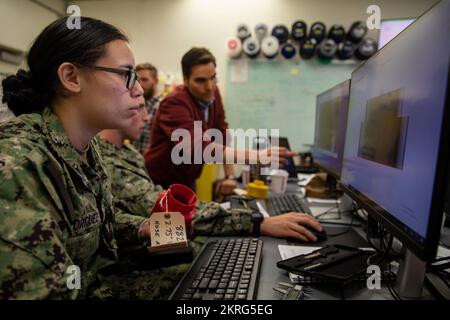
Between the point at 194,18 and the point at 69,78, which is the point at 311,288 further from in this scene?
the point at 194,18

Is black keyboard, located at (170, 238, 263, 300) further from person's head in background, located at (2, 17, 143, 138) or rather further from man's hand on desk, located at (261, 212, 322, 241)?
person's head in background, located at (2, 17, 143, 138)

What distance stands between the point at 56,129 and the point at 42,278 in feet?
1.12

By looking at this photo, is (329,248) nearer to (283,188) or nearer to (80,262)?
(80,262)

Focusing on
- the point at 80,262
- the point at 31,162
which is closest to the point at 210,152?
the point at 80,262

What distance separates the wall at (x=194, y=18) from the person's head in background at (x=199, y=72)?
177 centimetres

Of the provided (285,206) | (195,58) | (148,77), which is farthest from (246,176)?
(148,77)

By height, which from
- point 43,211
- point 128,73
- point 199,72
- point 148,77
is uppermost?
point 148,77

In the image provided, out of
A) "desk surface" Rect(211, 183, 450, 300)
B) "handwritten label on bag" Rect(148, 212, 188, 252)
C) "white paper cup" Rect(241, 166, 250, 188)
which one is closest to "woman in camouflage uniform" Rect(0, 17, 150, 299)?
"handwritten label on bag" Rect(148, 212, 188, 252)

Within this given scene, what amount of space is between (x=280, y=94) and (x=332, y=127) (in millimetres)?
2122

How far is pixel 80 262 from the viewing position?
2.38ft

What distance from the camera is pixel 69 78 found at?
0.72 metres

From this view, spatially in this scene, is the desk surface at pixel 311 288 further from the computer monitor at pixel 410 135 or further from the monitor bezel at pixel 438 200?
the monitor bezel at pixel 438 200

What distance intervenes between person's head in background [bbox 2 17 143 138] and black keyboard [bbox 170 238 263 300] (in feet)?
1.38

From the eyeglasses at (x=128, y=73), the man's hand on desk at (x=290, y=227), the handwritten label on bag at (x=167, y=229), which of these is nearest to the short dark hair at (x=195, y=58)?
the eyeglasses at (x=128, y=73)
